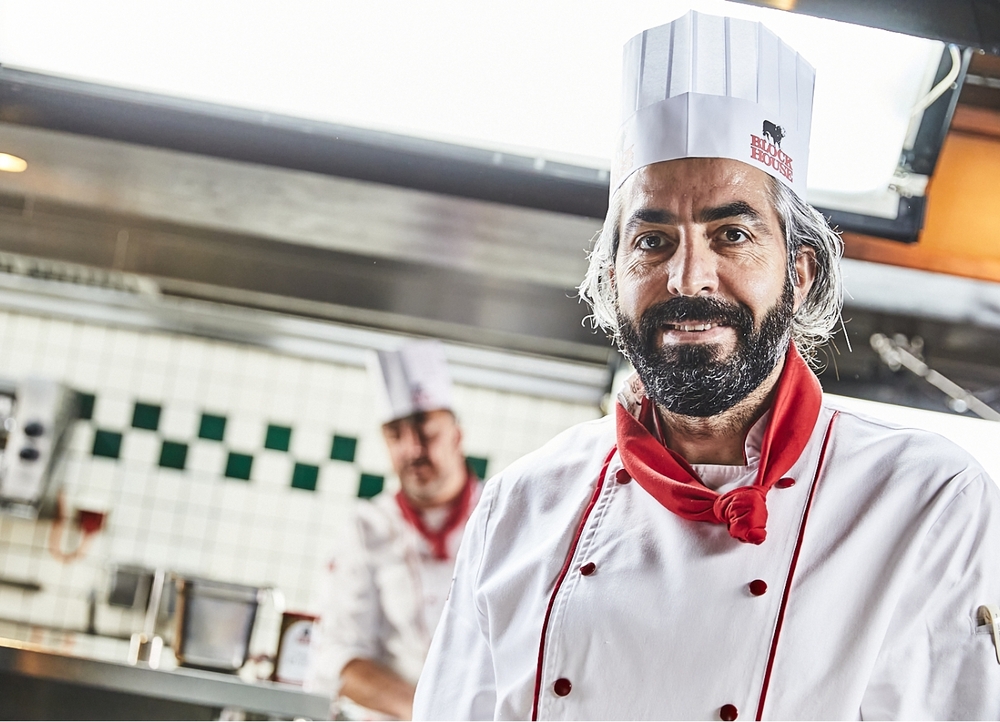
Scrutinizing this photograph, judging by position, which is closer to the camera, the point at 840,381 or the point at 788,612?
the point at 788,612

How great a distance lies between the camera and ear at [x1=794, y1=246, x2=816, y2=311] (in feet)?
3.14

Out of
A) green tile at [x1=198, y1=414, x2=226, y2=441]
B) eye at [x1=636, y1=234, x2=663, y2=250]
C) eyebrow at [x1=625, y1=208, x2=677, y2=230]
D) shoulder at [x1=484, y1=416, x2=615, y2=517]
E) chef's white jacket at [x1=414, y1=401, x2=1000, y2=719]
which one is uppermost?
green tile at [x1=198, y1=414, x2=226, y2=441]

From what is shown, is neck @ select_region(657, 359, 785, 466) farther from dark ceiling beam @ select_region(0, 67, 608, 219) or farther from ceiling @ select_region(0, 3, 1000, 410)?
dark ceiling beam @ select_region(0, 67, 608, 219)

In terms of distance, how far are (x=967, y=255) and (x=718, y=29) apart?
802mm

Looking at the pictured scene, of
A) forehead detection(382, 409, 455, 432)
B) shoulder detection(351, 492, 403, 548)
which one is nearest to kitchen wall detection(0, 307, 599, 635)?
shoulder detection(351, 492, 403, 548)

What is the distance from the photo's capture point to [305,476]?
10.9 feet

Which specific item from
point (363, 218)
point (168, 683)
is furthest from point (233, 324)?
point (363, 218)

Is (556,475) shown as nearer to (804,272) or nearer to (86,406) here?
(804,272)

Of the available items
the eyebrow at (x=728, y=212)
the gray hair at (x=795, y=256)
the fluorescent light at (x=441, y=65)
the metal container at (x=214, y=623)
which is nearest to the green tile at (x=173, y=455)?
the metal container at (x=214, y=623)

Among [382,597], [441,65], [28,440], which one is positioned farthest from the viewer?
[28,440]

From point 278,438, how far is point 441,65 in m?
2.13

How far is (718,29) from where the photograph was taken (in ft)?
3.14

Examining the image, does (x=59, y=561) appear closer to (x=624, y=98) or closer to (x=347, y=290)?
(x=347, y=290)

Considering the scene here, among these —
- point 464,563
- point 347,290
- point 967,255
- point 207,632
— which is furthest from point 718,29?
point 207,632
